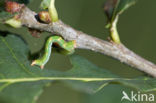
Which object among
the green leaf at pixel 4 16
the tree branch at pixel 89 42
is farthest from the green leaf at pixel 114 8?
the green leaf at pixel 4 16

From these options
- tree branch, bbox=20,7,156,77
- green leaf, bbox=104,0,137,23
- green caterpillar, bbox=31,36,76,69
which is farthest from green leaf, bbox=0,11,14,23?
green leaf, bbox=104,0,137,23

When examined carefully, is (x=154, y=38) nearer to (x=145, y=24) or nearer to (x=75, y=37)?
(x=145, y=24)

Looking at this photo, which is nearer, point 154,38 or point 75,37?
point 75,37

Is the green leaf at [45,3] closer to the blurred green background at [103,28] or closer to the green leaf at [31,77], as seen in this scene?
the green leaf at [31,77]

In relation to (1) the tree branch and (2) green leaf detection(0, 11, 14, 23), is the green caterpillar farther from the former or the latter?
(2) green leaf detection(0, 11, 14, 23)

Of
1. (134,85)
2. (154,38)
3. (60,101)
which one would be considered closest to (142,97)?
(134,85)

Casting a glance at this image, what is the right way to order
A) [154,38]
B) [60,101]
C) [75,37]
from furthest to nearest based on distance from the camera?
[154,38] → [60,101] → [75,37]
